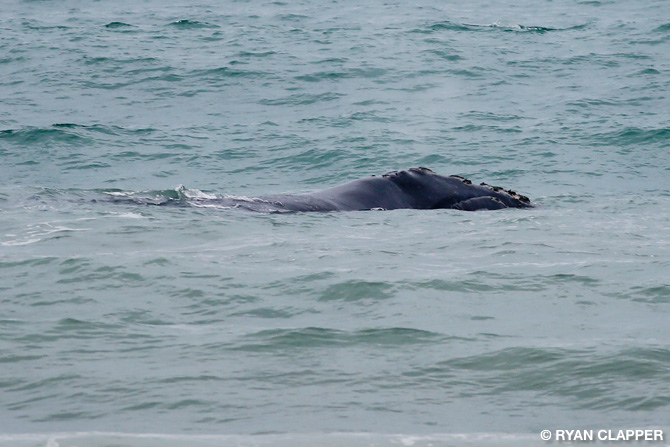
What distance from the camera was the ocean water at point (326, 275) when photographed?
5.70m

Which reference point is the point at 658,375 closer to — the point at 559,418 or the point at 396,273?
the point at 559,418

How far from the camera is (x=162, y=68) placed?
26781mm

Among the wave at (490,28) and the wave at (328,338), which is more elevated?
the wave at (328,338)

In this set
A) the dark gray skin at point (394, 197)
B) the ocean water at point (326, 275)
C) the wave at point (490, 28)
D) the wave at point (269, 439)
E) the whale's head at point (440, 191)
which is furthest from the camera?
the wave at point (490, 28)

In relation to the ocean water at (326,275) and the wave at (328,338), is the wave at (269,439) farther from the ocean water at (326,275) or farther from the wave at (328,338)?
the wave at (328,338)

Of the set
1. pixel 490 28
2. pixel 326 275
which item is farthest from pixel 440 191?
pixel 490 28

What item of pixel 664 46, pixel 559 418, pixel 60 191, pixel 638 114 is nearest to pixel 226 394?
pixel 559 418

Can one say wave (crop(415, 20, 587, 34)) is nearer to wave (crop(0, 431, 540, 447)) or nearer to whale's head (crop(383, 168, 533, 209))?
whale's head (crop(383, 168, 533, 209))

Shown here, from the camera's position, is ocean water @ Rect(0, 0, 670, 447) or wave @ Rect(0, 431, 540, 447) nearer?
wave @ Rect(0, 431, 540, 447)

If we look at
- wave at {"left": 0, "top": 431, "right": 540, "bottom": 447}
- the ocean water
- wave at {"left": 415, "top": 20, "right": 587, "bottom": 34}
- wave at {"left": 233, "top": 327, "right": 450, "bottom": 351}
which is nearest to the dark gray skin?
the ocean water

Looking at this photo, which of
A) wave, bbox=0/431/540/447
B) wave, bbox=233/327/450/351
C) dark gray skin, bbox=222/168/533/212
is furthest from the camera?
dark gray skin, bbox=222/168/533/212

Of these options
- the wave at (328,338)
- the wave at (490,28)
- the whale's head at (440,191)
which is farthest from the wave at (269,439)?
the wave at (490,28)

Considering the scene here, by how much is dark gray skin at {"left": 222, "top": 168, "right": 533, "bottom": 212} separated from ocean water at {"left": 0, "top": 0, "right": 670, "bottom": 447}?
1.26 ft

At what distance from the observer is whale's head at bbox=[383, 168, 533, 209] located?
11875mm
